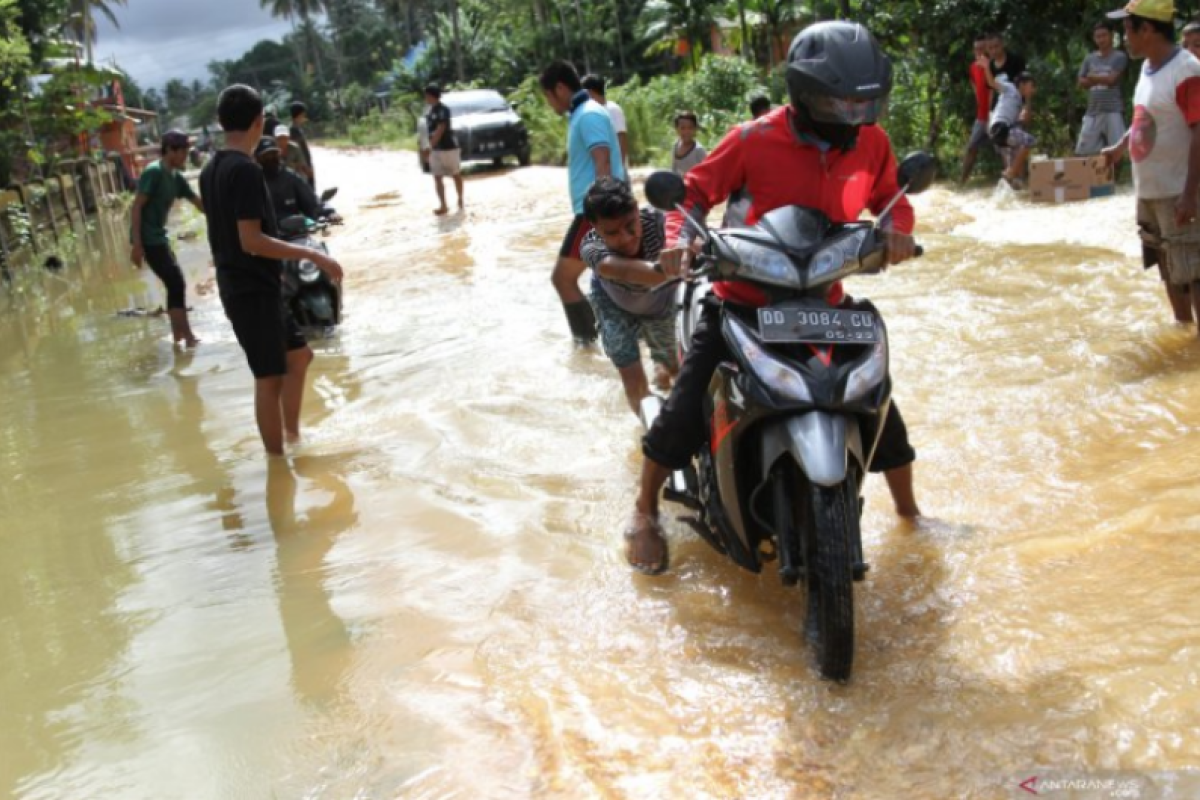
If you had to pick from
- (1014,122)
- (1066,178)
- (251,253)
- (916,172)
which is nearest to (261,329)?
(251,253)

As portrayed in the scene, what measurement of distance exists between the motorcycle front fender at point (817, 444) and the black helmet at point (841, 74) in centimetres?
91

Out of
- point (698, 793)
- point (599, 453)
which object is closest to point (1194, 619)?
point (698, 793)

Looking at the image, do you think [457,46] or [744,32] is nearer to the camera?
[744,32]

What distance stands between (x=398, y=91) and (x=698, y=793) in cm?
5518

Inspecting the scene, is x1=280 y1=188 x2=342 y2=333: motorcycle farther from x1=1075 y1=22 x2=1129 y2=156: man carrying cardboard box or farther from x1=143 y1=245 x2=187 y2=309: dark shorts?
x1=1075 y1=22 x2=1129 y2=156: man carrying cardboard box

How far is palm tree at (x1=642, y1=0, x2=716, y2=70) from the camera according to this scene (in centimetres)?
2969

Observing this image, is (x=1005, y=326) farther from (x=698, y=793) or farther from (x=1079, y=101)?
(x=1079, y=101)

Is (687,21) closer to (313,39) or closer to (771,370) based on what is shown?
(771,370)

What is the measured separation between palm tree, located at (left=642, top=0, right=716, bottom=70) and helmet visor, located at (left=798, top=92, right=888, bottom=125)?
88.3 feet

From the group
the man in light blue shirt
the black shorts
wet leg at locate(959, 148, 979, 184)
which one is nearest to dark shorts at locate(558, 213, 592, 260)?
the man in light blue shirt

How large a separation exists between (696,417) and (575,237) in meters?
2.93

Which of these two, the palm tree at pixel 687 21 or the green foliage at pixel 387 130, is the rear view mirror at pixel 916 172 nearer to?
the palm tree at pixel 687 21

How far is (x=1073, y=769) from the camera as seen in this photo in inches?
107

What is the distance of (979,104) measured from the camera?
39.8ft
